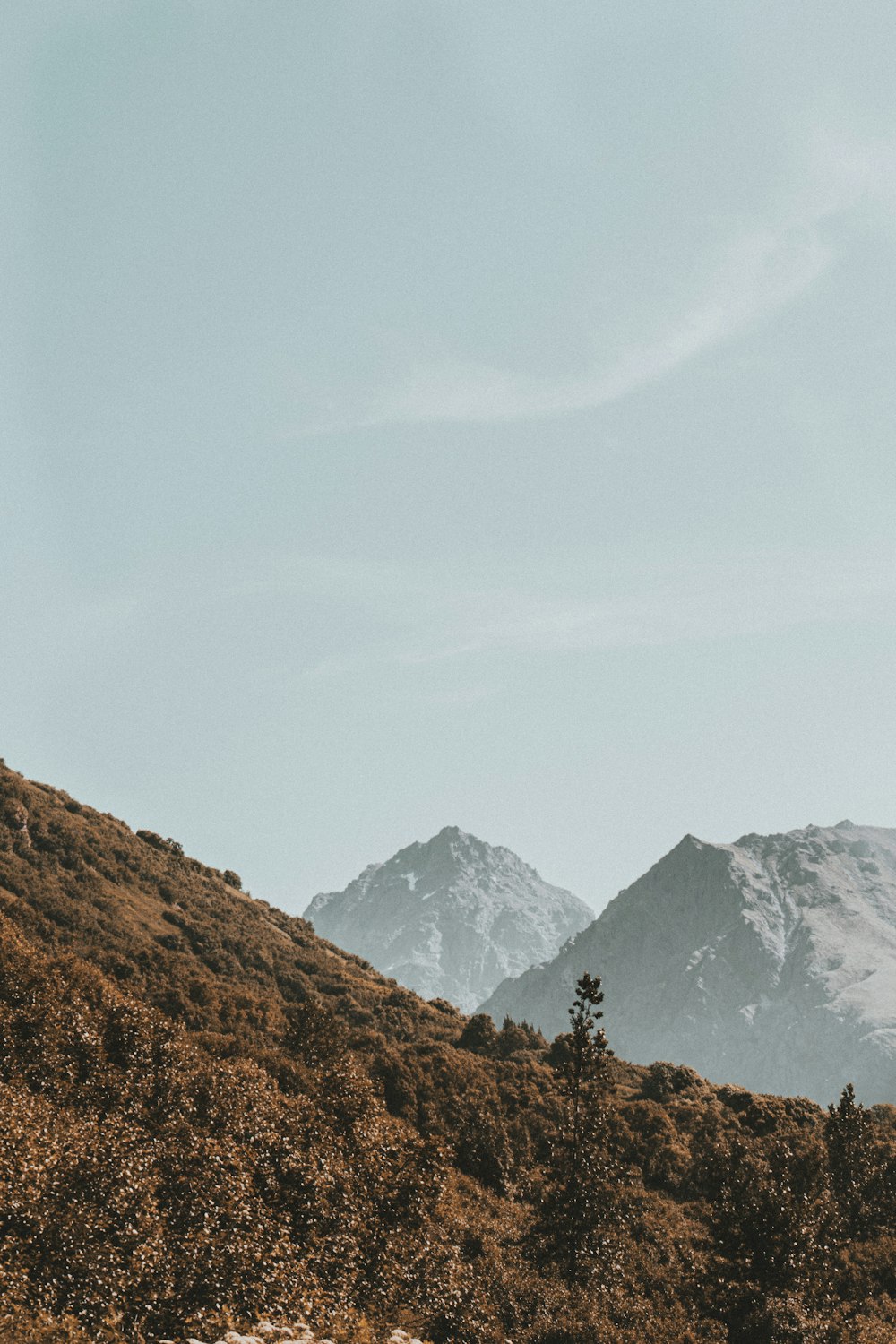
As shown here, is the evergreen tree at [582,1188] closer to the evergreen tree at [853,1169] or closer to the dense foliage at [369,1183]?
the dense foliage at [369,1183]

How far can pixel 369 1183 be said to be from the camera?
4600 centimetres

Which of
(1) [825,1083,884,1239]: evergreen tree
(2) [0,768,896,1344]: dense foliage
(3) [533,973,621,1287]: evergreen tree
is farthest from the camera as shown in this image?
(1) [825,1083,884,1239]: evergreen tree

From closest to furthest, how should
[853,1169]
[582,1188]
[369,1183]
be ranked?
[369,1183]
[582,1188]
[853,1169]

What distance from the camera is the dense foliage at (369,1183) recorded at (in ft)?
106

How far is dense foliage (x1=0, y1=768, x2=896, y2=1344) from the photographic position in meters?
32.3

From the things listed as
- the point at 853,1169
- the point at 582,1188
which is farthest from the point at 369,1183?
the point at 853,1169

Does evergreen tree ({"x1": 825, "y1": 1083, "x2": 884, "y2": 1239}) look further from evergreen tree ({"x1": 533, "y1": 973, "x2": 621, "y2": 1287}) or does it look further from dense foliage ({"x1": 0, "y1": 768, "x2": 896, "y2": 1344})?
evergreen tree ({"x1": 533, "y1": 973, "x2": 621, "y2": 1287})

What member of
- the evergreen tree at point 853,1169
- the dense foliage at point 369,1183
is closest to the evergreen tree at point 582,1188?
the dense foliage at point 369,1183

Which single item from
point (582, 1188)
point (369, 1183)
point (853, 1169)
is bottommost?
point (369, 1183)

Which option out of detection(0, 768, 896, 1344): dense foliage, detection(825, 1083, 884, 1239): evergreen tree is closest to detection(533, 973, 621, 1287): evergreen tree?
detection(0, 768, 896, 1344): dense foliage

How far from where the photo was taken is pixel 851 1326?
169 feet

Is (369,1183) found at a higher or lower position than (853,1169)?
lower

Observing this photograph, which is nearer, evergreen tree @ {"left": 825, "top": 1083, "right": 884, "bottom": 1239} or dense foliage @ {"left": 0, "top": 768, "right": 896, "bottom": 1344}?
dense foliage @ {"left": 0, "top": 768, "right": 896, "bottom": 1344}

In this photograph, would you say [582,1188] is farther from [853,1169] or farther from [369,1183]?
[853,1169]
